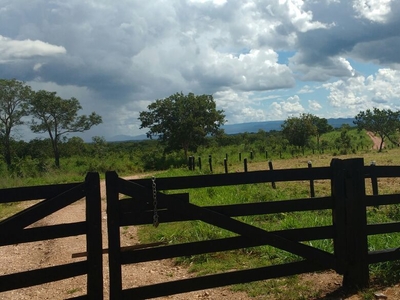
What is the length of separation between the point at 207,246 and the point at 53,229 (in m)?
1.73

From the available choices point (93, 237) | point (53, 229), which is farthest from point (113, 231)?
point (53, 229)

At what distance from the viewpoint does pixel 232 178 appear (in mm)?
4668

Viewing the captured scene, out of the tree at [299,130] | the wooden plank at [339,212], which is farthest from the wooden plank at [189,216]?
the tree at [299,130]

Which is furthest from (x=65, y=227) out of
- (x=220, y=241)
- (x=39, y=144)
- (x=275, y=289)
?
(x=39, y=144)

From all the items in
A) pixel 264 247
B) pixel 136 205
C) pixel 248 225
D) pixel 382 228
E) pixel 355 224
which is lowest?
pixel 264 247

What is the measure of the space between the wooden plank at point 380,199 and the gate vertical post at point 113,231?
3.21 m

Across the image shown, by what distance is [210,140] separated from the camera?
40.6 meters

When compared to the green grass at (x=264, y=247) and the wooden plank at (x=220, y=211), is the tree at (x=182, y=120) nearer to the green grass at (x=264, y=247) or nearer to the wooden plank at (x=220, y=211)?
the green grass at (x=264, y=247)

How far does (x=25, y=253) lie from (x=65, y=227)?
5.37 metres

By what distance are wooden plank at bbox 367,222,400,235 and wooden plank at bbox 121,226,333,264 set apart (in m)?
0.59

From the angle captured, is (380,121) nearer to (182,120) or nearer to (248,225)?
(182,120)

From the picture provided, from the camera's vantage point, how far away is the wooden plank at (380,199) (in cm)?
510

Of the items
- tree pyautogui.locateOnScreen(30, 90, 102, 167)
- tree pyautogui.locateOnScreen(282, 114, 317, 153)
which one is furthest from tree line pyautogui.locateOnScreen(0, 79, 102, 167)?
tree pyautogui.locateOnScreen(282, 114, 317, 153)

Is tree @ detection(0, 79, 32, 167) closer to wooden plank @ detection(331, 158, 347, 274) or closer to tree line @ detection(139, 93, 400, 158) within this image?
tree line @ detection(139, 93, 400, 158)
